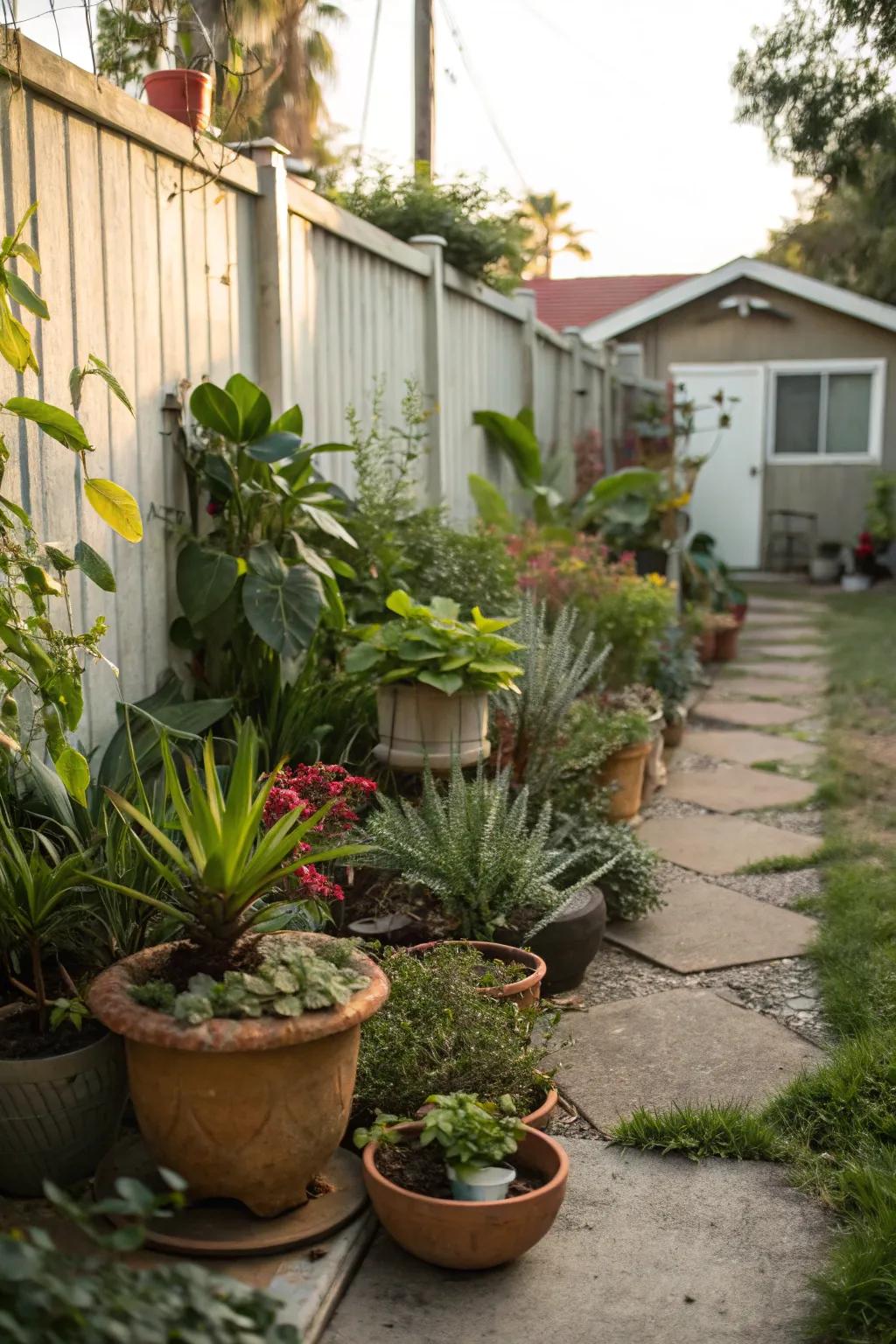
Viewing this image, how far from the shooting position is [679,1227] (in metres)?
2.36

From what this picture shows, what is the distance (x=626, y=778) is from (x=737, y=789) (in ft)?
3.25

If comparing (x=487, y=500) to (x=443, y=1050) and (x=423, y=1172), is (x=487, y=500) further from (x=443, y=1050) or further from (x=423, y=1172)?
(x=423, y=1172)

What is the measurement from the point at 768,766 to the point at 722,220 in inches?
648

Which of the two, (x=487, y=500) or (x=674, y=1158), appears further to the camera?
(x=487, y=500)

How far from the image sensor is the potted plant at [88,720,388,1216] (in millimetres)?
2139

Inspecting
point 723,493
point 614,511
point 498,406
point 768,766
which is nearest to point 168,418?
point 768,766

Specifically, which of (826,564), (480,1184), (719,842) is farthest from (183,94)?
(826,564)

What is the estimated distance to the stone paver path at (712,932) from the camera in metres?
3.76

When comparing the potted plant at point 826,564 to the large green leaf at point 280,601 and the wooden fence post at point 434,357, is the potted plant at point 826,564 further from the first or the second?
the large green leaf at point 280,601

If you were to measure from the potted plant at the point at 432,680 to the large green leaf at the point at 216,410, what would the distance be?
0.67 m

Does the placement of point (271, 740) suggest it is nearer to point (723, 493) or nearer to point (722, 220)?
point (723, 493)

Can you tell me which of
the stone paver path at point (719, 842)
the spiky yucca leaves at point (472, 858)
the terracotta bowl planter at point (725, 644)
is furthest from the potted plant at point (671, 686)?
the spiky yucca leaves at point (472, 858)

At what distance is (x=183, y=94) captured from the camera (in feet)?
12.1

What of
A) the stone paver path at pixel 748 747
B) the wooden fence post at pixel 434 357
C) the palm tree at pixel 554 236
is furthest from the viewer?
the palm tree at pixel 554 236
